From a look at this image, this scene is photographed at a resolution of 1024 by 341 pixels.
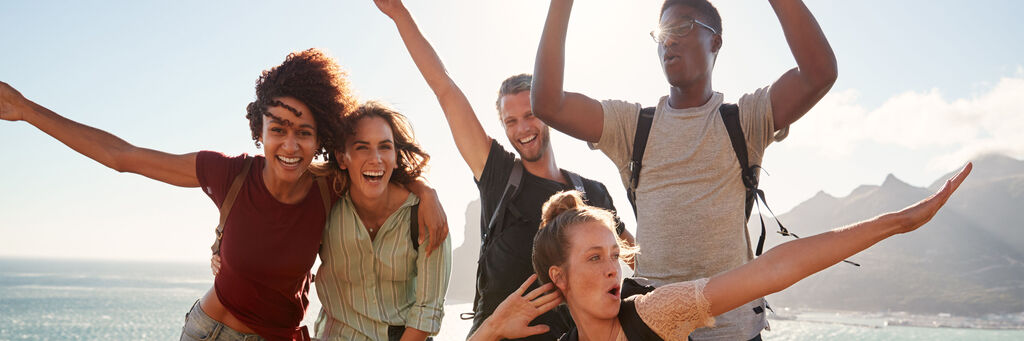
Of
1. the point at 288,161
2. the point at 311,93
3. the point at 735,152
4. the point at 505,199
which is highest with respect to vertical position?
the point at 311,93

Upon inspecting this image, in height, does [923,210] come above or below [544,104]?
below

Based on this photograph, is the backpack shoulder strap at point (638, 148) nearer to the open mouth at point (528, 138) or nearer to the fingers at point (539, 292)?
the fingers at point (539, 292)

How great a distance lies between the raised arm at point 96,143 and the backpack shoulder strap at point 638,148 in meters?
3.04

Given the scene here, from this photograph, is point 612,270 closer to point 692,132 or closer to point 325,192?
point 692,132

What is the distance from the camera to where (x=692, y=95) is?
3.65 meters

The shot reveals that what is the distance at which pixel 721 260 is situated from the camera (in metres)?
3.31

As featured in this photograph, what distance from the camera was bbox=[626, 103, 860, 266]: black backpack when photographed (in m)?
3.36

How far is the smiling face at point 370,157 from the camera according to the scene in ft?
14.5

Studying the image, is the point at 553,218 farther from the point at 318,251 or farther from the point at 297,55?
the point at 297,55

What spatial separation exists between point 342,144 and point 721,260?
109 inches

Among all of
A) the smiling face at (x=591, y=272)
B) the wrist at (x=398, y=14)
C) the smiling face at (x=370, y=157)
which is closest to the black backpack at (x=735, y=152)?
→ the smiling face at (x=591, y=272)

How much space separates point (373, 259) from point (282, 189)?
2.67ft

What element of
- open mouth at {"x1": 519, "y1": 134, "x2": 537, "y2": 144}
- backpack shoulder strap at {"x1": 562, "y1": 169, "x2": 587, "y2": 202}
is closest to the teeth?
open mouth at {"x1": 519, "y1": 134, "x2": 537, "y2": 144}

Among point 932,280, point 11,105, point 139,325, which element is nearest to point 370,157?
point 11,105
